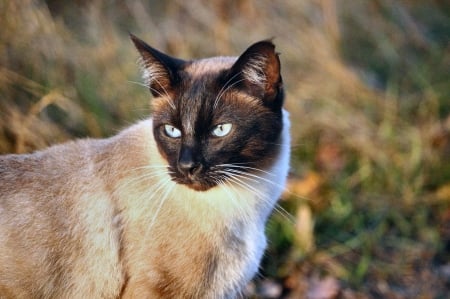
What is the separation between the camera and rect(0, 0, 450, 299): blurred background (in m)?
3.55

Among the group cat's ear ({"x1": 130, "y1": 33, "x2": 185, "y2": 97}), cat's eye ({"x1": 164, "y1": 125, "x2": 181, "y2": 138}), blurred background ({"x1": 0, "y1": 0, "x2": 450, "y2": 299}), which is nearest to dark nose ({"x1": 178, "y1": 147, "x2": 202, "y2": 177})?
cat's eye ({"x1": 164, "y1": 125, "x2": 181, "y2": 138})

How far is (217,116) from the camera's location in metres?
2.34

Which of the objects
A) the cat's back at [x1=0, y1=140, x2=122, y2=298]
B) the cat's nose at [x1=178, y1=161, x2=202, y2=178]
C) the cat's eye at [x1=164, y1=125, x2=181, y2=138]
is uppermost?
the cat's eye at [x1=164, y1=125, x2=181, y2=138]

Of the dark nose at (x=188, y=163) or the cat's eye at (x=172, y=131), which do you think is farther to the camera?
the cat's eye at (x=172, y=131)

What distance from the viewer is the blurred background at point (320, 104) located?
140 inches

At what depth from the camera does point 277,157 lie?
8.21 ft

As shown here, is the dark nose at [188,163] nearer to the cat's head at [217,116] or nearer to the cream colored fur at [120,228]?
the cat's head at [217,116]

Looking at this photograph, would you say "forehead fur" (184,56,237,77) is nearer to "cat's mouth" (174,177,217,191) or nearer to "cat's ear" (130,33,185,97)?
"cat's ear" (130,33,185,97)

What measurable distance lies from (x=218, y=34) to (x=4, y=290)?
2794 mm

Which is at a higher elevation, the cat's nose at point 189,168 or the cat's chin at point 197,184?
the cat's nose at point 189,168

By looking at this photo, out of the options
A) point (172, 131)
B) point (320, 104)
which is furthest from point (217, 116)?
point (320, 104)

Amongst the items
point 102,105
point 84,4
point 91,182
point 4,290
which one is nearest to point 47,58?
point 102,105

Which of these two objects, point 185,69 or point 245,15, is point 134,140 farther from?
point 245,15

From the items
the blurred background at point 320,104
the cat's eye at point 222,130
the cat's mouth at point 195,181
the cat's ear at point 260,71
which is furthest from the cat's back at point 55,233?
the blurred background at point 320,104
